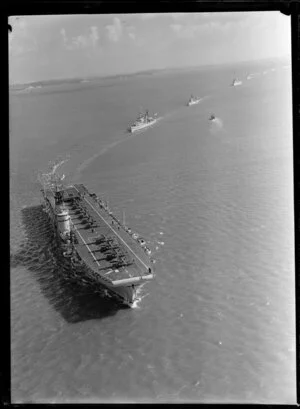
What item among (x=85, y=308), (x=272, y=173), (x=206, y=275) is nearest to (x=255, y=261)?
(x=206, y=275)

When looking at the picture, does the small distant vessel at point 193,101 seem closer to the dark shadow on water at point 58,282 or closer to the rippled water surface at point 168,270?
the rippled water surface at point 168,270

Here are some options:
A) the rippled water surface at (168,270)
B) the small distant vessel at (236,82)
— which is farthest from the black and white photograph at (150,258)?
the small distant vessel at (236,82)

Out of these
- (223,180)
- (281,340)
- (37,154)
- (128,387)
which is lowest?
(128,387)

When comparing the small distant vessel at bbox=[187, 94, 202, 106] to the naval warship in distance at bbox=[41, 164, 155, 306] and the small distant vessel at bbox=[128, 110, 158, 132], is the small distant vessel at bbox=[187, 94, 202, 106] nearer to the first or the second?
the small distant vessel at bbox=[128, 110, 158, 132]

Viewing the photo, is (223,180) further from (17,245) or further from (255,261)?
(17,245)

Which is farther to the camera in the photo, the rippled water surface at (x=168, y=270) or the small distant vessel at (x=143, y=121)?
the small distant vessel at (x=143, y=121)

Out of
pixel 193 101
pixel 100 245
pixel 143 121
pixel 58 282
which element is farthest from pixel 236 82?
pixel 58 282
